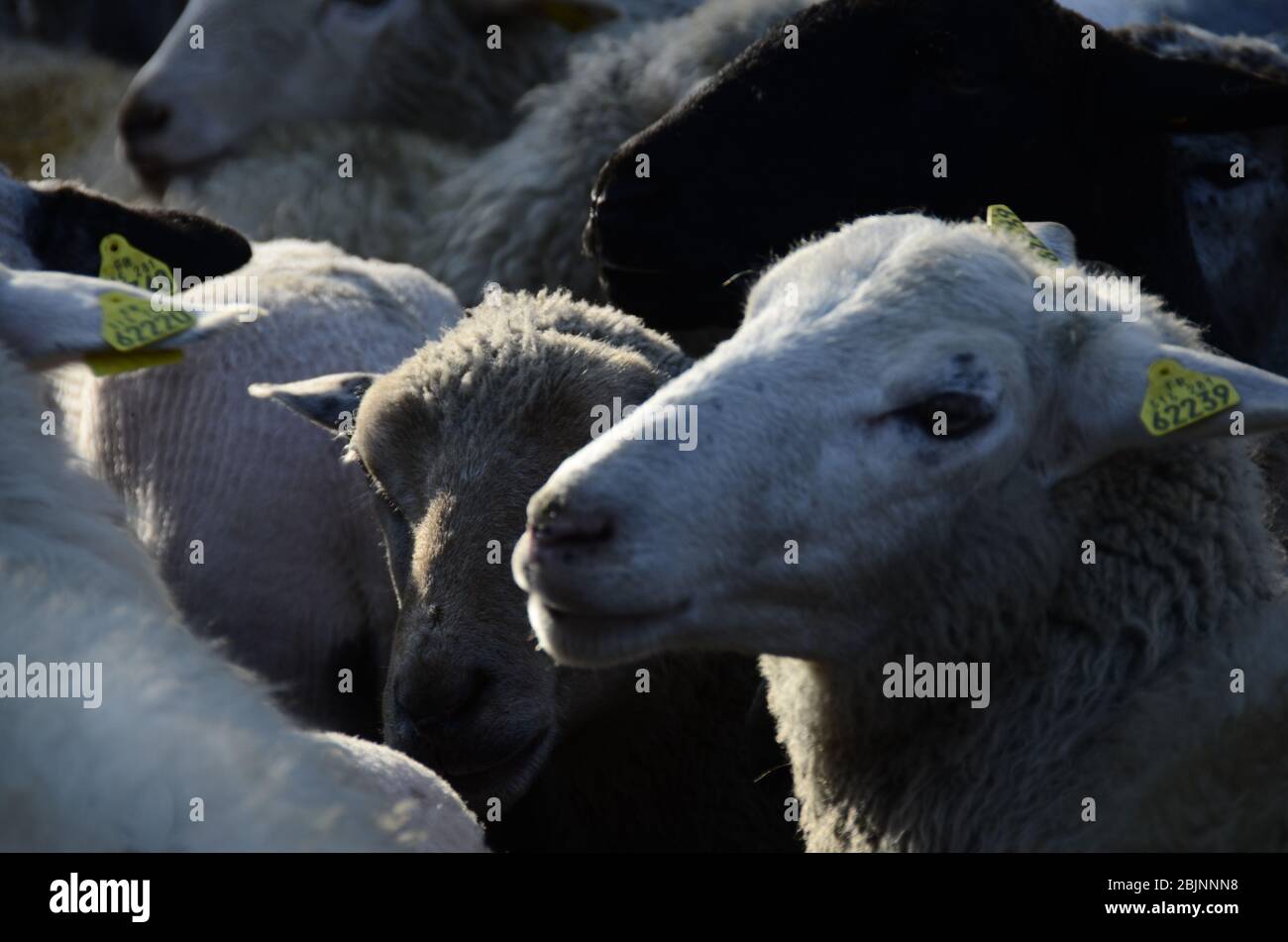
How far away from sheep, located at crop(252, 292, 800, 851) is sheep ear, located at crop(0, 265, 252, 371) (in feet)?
1.48

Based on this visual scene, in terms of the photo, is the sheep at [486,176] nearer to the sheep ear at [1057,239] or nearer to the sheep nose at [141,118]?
the sheep nose at [141,118]

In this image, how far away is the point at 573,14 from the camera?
197 inches

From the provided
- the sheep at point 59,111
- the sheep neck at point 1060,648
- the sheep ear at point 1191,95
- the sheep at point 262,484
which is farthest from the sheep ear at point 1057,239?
the sheep at point 59,111

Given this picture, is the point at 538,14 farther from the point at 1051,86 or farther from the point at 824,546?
the point at 824,546

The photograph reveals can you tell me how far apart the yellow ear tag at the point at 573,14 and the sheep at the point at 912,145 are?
1.33 metres

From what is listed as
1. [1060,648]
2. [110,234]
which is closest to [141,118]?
[110,234]

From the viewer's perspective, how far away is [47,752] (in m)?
1.59

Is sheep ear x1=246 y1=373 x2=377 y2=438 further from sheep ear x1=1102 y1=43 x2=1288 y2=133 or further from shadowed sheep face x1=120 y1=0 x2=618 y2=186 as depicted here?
shadowed sheep face x1=120 y1=0 x2=618 y2=186

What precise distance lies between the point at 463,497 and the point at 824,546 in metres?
0.67

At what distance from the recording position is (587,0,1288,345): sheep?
353 cm

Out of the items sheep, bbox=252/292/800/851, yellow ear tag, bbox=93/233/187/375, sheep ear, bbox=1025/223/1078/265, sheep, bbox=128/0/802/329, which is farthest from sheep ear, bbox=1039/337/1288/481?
sheep, bbox=128/0/802/329

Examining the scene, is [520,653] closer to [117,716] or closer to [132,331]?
[132,331]

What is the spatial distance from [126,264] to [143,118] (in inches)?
68.1

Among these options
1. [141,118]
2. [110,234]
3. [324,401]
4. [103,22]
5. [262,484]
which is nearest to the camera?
[324,401]
